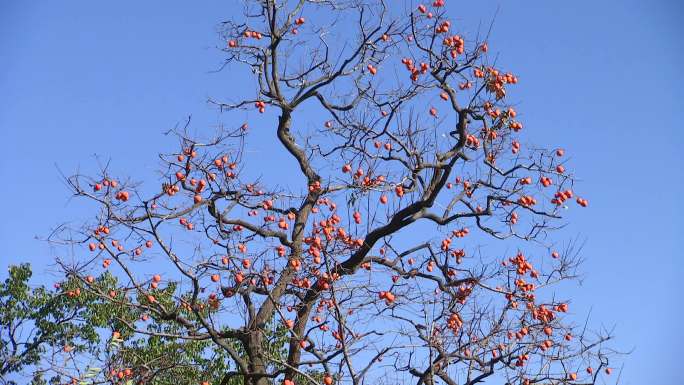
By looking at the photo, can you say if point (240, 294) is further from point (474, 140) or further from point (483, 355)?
point (474, 140)

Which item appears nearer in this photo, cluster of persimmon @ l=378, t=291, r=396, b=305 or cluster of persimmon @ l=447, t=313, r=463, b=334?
cluster of persimmon @ l=378, t=291, r=396, b=305

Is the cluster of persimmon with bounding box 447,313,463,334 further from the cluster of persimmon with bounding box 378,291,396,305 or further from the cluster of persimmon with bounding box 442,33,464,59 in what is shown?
the cluster of persimmon with bounding box 442,33,464,59

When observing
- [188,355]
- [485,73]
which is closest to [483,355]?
[485,73]

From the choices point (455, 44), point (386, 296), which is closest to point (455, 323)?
point (386, 296)

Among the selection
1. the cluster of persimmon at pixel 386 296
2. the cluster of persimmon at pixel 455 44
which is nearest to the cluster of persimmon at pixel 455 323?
the cluster of persimmon at pixel 386 296

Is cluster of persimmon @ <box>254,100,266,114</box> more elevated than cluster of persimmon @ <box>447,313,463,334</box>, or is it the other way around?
cluster of persimmon @ <box>254,100,266,114</box>

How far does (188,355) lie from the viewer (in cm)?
1061

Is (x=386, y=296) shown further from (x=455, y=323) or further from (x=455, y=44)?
(x=455, y=44)

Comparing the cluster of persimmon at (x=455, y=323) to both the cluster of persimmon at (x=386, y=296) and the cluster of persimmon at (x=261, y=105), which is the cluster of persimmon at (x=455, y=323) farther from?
the cluster of persimmon at (x=261, y=105)

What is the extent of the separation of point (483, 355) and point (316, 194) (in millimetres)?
1967

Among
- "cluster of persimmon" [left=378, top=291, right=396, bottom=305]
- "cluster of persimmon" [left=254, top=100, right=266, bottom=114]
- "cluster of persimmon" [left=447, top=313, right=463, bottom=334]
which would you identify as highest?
"cluster of persimmon" [left=254, top=100, right=266, bottom=114]

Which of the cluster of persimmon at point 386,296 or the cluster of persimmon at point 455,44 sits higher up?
the cluster of persimmon at point 455,44

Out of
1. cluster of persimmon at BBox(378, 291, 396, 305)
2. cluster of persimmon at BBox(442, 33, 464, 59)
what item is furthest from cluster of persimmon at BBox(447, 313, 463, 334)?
cluster of persimmon at BBox(442, 33, 464, 59)

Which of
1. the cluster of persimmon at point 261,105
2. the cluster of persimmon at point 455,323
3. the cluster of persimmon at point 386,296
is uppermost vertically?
the cluster of persimmon at point 261,105
